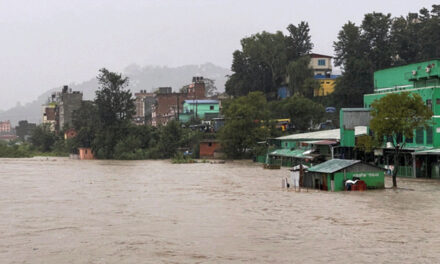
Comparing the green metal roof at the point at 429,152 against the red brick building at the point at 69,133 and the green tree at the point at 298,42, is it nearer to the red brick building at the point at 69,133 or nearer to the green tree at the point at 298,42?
the green tree at the point at 298,42

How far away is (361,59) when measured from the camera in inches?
2936

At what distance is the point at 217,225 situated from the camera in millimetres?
23266

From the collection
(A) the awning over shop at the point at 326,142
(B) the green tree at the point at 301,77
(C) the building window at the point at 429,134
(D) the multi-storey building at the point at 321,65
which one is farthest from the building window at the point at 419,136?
(D) the multi-storey building at the point at 321,65

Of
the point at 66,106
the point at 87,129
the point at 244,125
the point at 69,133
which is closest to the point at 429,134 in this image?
the point at 244,125

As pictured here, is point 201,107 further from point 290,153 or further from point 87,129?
point 290,153

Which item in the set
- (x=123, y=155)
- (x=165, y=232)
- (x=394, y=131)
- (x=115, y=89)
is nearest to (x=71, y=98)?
(x=115, y=89)

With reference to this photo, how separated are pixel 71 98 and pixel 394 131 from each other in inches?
3734

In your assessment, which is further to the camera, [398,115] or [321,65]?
[321,65]

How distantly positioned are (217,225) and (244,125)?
47.9 metres

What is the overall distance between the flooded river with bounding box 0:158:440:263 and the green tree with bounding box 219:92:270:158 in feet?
103

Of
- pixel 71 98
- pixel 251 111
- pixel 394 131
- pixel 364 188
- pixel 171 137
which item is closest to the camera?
pixel 364 188

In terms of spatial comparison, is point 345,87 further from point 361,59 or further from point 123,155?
point 123,155

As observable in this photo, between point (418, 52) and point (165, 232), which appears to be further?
point (418, 52)

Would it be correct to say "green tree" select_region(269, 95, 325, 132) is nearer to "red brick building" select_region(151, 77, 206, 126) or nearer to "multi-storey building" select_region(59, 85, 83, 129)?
"red brick building" select_region(151, 77, 206, 126)
